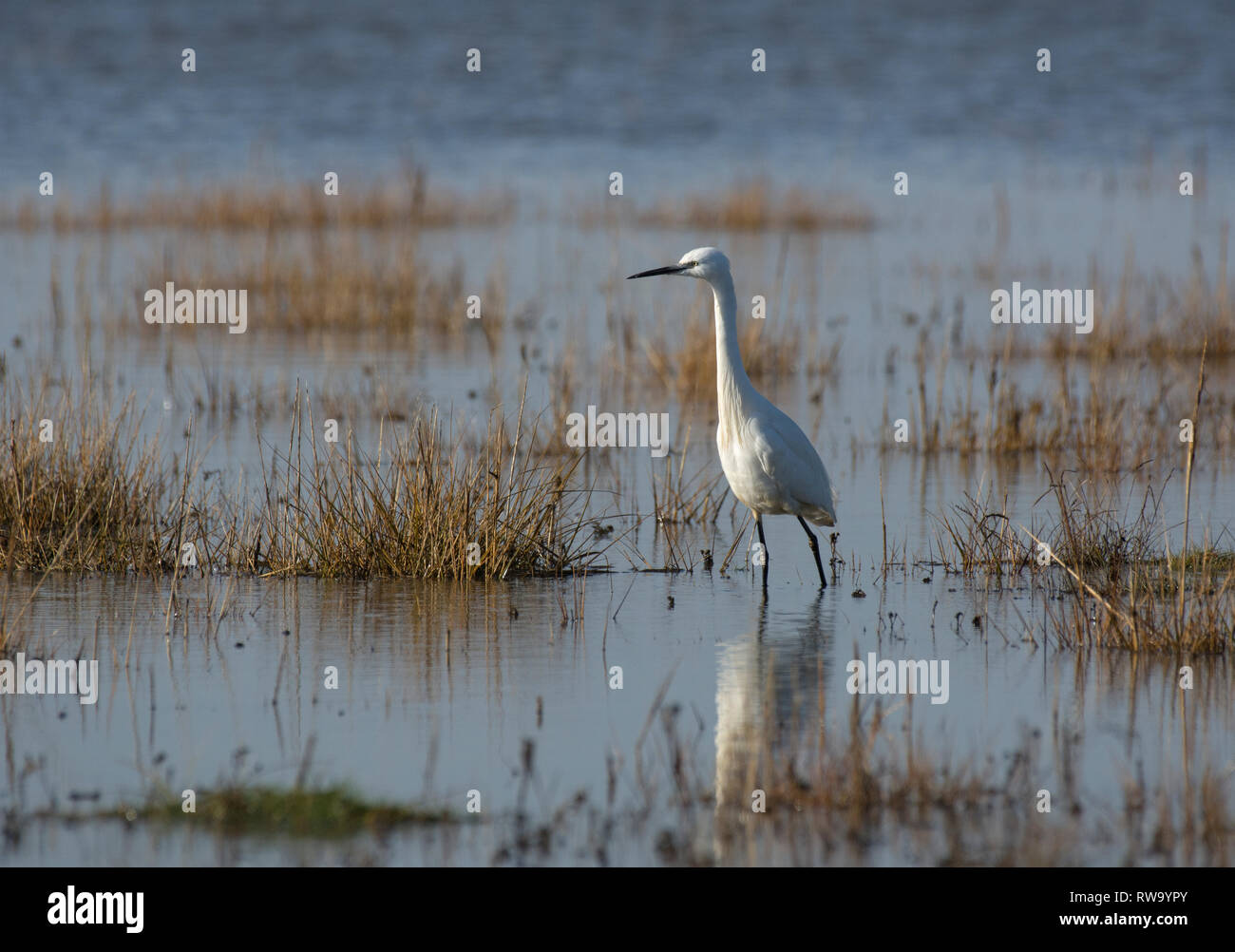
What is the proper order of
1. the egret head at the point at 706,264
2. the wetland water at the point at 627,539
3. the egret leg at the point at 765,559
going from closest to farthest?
the wetland water at the point at 627,539 → the egret leg at the point at 765,559 → the egret head at the point at 706,264

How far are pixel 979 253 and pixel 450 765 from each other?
53.5ft

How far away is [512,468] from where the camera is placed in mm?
8102

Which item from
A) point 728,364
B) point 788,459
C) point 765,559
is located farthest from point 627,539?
point 788,459

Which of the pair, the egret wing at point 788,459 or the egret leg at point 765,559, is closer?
the egret wing at point 788,459

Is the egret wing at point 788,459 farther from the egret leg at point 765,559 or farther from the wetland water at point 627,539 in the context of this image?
the wetland water at point 627,539

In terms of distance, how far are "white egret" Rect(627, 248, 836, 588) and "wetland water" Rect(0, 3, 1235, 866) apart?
0.43m

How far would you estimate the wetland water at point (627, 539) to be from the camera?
5.41 m

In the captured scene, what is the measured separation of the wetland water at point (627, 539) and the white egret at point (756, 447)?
0.43m

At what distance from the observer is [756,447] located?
8117mm

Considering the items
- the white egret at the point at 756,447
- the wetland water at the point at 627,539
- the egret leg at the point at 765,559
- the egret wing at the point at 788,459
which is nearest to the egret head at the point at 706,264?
the white egret at the point at 756,447

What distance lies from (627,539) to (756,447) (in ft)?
4.78

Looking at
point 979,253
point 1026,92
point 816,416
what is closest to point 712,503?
point 816,416
